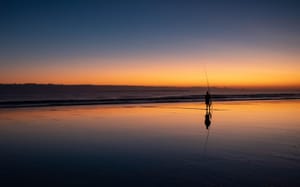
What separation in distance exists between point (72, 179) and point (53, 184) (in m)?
0.61

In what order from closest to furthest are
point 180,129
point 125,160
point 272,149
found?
point 125,160 → point 272,149 → point 180,129

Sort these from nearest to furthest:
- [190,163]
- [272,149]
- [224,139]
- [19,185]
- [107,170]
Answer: [19,185], [107,170], [190,163], [272,149], [224,139]

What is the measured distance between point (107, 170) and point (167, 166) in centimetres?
203

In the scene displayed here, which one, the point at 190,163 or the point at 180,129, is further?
the point at 180,129

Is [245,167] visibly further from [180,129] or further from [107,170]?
[180,129]

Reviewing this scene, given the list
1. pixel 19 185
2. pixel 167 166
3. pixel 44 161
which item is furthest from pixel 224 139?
pixel 19 185

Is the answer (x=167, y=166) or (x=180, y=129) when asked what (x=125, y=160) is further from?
(x=180, y=129)

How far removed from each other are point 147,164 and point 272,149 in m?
5.73

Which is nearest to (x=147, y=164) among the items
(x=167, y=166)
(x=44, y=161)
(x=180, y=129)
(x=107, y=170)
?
(x=167, y=166)

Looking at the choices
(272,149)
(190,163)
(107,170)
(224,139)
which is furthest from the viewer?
(224,139)

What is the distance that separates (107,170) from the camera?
1006cm

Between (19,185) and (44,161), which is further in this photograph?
(44,161)

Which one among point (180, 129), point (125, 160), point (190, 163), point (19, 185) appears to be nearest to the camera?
point (19, 185)

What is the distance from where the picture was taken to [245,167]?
10117 mm
